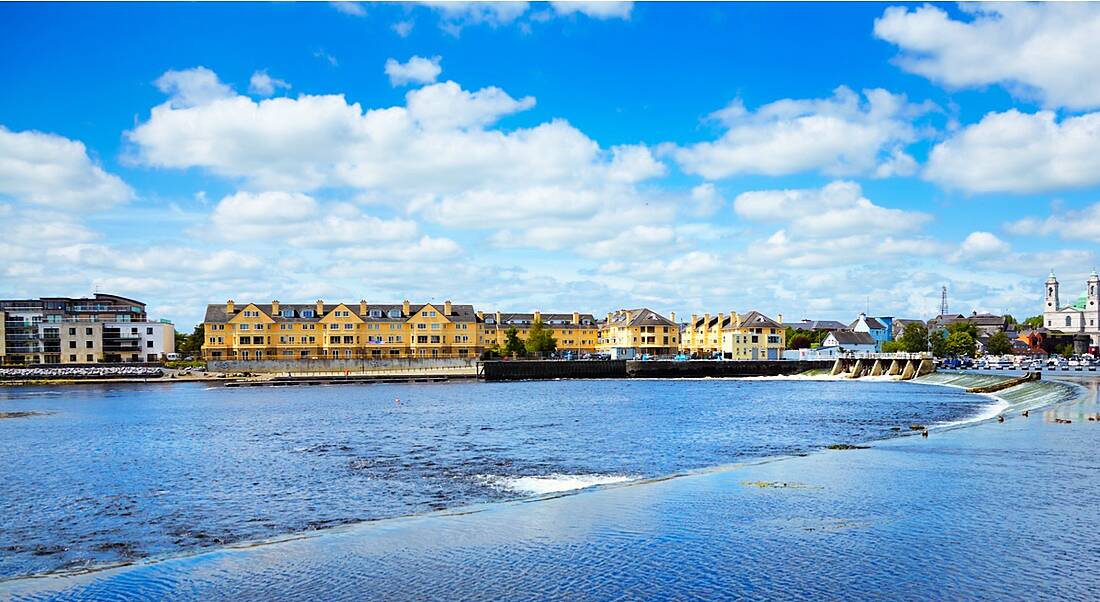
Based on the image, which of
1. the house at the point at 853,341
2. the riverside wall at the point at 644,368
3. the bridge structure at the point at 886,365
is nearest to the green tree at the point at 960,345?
the house at the point at 853,341

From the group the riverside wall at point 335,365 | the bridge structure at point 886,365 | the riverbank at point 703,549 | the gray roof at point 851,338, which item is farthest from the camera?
the gray roof at point 851,338

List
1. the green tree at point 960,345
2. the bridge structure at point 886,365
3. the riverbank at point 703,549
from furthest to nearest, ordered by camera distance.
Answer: the green tree at point 960,345, the bridge structure at point 886,365, the riverbank at point 703,549

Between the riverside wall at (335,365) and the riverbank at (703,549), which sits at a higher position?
the riverside wall at (335,365)

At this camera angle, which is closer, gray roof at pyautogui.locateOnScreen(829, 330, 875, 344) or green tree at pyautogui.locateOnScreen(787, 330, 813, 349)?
gray roof at pyautogui.locateOnScreen(829, 330, 875, 344)

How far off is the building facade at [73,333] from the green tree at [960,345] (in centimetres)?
14320

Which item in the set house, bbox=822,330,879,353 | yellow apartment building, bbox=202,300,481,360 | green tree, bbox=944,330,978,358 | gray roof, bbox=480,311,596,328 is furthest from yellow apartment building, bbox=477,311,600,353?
green tree, bbox=944,330,978,358

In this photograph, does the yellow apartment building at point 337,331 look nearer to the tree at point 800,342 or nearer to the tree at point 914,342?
the tree at point 800,342

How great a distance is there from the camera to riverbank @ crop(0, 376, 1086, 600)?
627 inches

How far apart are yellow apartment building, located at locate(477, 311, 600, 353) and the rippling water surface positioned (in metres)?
98.2

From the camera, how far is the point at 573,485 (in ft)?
90.9

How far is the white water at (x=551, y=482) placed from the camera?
27.1m

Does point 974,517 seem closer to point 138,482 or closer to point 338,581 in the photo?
point 338,581

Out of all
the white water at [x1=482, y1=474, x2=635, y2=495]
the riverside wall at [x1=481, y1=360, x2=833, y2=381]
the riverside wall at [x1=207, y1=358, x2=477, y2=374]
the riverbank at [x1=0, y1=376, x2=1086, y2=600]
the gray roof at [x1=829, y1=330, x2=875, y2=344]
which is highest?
the gray roof at [x1=829, y1=330, x2=875, y2=344]

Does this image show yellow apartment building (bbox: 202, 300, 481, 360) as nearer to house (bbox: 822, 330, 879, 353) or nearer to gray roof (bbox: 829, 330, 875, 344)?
house (bbox: 822, 330, 879, 353)
